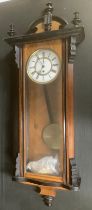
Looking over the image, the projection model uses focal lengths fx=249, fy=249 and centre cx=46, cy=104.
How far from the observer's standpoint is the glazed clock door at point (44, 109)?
3.45ft

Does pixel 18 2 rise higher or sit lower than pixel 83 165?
higher

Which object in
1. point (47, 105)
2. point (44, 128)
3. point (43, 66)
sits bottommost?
point (44, 128)

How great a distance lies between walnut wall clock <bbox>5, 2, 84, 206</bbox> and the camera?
1028mm

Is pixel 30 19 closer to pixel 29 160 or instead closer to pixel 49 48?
pixel 49 48

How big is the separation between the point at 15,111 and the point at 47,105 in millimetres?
244

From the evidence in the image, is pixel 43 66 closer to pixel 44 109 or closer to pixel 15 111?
pixel 44 109

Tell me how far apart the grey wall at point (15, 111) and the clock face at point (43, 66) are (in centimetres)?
14

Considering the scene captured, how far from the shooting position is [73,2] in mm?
1198

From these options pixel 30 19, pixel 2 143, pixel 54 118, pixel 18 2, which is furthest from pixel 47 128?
pixel 18 2

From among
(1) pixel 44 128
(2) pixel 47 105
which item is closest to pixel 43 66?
(2) pixel 47 105

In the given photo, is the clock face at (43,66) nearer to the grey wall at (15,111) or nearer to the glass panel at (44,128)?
the glass panel at (44,128)

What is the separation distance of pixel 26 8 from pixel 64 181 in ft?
2.89

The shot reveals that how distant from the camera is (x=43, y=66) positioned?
3.56ft

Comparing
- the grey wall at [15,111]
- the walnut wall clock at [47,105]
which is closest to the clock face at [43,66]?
the walnut wall clock at [47,105]
